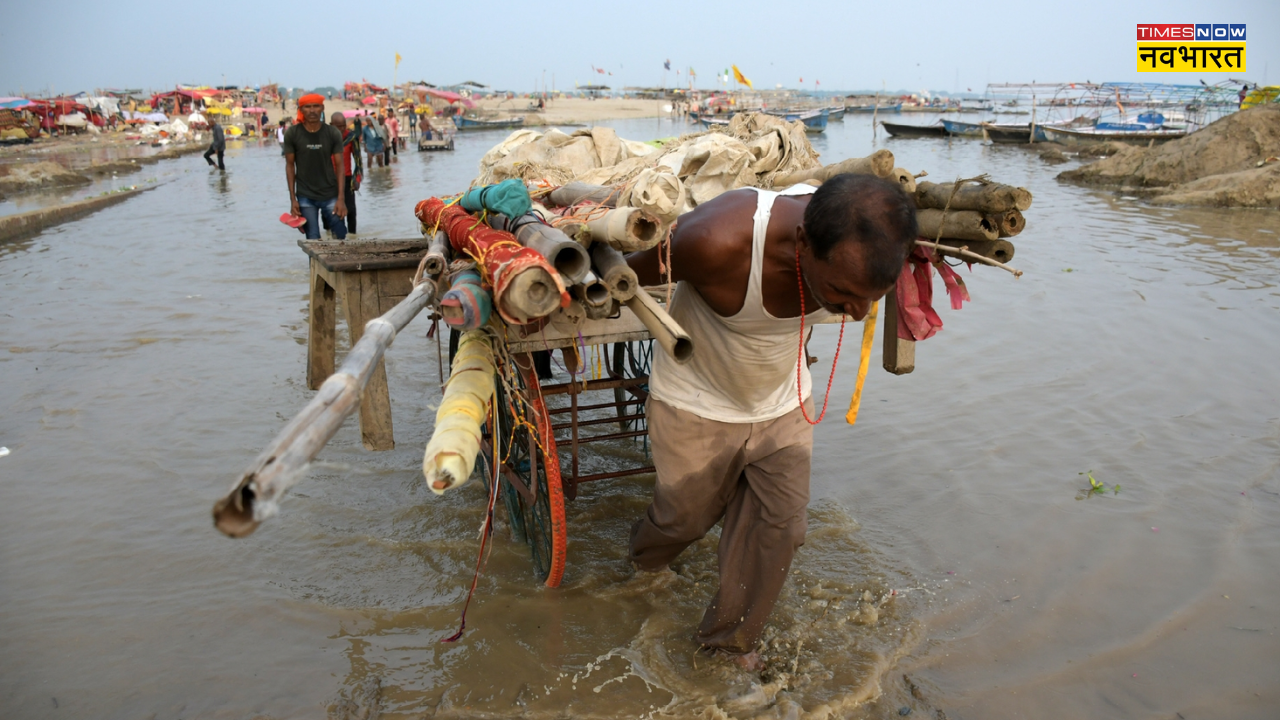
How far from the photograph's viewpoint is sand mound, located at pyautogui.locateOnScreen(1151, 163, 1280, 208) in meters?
12.8

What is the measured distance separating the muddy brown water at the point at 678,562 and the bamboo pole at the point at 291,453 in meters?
0.24

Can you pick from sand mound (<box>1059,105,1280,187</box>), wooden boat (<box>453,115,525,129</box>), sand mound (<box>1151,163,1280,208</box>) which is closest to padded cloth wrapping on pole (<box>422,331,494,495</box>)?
sand mound (<box>1151,163,1280,208</box>)

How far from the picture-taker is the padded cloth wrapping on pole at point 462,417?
6.06 ft

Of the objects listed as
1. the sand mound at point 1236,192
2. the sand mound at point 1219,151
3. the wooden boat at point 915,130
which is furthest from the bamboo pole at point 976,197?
the wooden boat at point 915,130

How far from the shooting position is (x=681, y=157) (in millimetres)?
4020

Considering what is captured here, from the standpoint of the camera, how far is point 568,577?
11.5ft

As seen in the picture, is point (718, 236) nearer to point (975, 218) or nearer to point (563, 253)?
point (563, 253)

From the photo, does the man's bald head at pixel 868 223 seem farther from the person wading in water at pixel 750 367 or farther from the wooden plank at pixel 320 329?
the wooden plank at pixel 320 329

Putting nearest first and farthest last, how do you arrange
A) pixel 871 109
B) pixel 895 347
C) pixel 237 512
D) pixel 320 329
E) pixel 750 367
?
pixel 237 512
pixel 750 367
pixel 895 347
pixel 320 329
pixel 871 109

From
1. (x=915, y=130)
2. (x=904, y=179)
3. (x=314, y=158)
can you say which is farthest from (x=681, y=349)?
(x=915, y=130)

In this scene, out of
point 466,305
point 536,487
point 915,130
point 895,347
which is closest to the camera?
point 466,305

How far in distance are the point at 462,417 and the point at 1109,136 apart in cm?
3030

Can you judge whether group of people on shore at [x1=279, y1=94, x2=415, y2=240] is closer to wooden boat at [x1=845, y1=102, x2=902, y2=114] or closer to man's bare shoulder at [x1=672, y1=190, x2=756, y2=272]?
man's bare shoulder at [x1=672, y1=190, x2=756, y2=272]

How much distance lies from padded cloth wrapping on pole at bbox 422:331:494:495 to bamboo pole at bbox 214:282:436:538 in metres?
0.32
